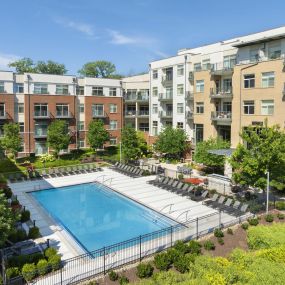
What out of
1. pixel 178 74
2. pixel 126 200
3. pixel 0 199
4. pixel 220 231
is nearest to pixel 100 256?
pixel 0 199

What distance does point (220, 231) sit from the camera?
1820 centimetres

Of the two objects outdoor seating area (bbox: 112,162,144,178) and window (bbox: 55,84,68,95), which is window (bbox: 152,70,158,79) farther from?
outdoor seating area (bbox: 112,162,144,178)

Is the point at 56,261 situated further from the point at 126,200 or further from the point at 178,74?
Result: the point at 178,74

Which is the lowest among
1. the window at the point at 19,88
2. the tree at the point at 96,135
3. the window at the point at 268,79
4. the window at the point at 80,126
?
the tree at the point at 96,135

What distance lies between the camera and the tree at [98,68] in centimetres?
8994

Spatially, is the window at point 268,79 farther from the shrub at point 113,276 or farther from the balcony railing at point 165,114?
the shrub at point 113,276

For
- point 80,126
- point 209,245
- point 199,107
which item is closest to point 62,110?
point 80,126

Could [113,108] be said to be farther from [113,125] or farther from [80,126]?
[80,126]

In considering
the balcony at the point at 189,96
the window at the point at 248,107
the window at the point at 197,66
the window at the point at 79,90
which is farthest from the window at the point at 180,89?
Answer: the window at the point at 79,90

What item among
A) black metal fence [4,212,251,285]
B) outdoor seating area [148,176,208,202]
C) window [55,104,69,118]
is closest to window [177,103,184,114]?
outdoor seating area [148,176,208,202]

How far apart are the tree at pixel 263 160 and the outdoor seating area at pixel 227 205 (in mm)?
1694

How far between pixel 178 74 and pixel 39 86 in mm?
19805

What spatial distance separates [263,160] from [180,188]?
29.1ft

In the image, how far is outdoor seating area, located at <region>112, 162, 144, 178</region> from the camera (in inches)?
1344
